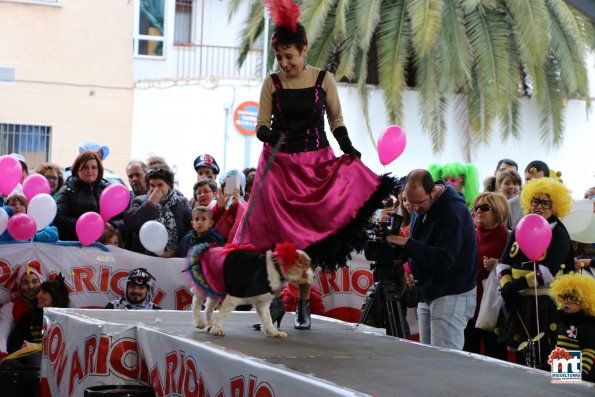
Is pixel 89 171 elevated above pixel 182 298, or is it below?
above

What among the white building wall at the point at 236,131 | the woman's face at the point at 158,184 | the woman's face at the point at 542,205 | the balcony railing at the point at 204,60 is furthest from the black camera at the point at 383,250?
the balcony railing at the point at 204,60

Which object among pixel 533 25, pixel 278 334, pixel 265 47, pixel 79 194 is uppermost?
pixel 533 25

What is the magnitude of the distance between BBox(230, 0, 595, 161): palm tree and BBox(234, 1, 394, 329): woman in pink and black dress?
8.68 meters

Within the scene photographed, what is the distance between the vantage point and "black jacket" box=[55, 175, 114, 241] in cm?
881

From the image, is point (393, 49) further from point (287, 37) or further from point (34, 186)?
point (287, 37)

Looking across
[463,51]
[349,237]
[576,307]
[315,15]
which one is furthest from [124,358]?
[463,51]

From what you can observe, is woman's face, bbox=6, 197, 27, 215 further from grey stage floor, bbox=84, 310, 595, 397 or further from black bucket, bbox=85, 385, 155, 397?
black bucket, bbox=85, 385, 155, 397

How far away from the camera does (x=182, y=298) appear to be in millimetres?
8875

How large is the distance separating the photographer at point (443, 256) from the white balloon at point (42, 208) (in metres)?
3.17

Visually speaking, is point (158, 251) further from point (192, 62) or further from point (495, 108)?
point (192, 62)

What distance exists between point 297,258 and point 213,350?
2.28ft

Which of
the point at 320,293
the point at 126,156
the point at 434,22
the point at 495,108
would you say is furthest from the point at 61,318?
the point at 126,156

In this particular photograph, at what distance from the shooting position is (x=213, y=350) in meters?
5.06

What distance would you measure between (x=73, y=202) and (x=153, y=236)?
817 millimetres
